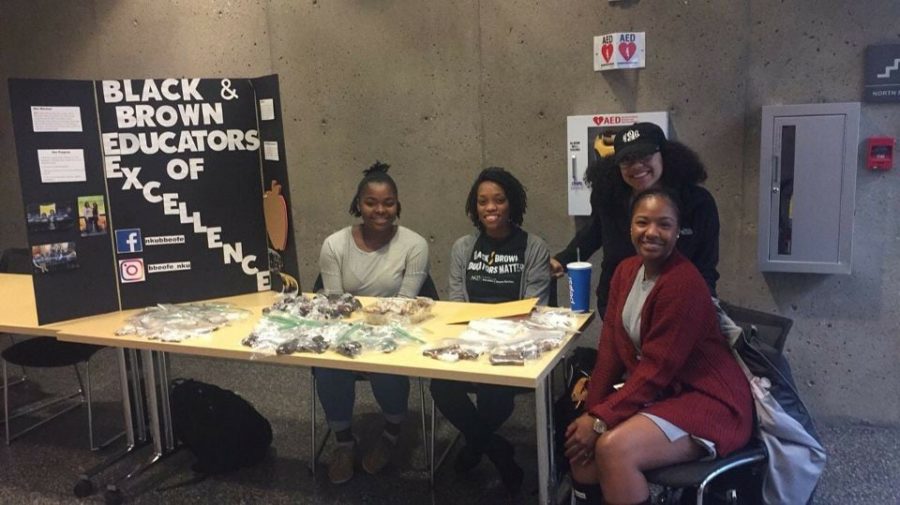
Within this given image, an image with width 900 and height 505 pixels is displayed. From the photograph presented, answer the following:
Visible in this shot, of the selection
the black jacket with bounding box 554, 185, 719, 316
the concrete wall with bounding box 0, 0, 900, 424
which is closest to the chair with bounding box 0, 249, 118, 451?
the concrete wall with bounding box 0, 0, 900, 424

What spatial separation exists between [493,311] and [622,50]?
152 centimetres

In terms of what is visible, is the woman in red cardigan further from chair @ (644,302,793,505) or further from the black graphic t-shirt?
the black graphic t-shirt

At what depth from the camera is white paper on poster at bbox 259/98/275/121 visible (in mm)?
3119

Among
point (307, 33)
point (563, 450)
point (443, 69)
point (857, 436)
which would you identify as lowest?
point (857, 436)

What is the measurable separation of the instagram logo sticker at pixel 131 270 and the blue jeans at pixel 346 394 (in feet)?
2.90

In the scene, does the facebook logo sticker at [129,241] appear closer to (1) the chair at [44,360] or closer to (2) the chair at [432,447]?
(1) the chair at [44,360]

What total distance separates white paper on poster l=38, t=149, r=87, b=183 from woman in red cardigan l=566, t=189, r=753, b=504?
2242mm

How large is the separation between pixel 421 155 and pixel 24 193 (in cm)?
193

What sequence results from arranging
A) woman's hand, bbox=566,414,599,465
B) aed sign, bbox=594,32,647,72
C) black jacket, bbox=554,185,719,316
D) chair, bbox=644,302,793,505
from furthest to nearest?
aed sign, bbox=594,32,647,72 → black jacket, bbox=554,185,719,316 → woman's hand, bbox=566,414,599,465 → chair, bbox=644,302,793,505

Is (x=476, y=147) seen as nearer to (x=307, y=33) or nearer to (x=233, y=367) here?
(x=307, y=33)

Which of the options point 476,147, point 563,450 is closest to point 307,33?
point 476,147

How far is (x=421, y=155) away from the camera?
3908 mm

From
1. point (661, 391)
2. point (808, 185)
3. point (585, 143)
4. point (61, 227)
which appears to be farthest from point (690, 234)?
point (61, 227)

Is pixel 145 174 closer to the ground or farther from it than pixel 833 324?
farther from it
